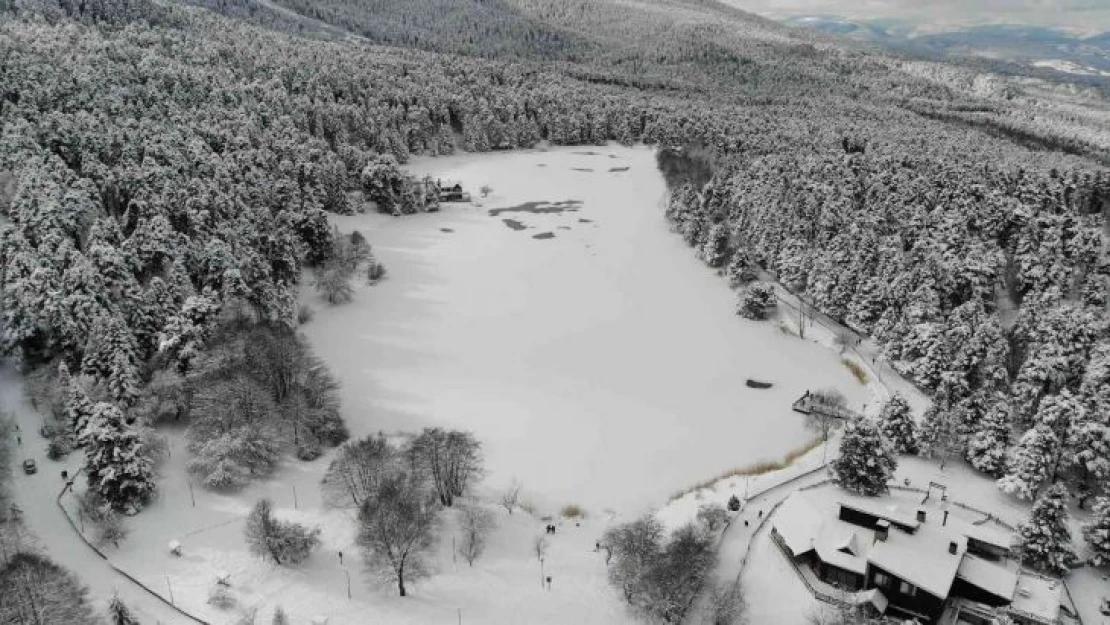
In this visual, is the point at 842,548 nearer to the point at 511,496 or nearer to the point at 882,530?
the point at 882,530

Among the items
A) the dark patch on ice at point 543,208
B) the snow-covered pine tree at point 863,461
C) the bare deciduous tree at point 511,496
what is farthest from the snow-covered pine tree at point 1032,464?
the dark patch on ice at point 543,208

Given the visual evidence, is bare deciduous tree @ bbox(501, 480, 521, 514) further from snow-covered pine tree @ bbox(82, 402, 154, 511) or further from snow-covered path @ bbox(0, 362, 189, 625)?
snow-covered pine tree @ bbox(82, 402, 154, 511)

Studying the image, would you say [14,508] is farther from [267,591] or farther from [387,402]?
[387,402]

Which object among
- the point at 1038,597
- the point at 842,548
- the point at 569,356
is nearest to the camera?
the point at 1038,597

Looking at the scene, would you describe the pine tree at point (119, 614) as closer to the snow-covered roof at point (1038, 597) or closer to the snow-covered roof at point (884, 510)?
the snow-covered roof at point (884, 510)

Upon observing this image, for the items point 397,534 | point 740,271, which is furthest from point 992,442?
point 740,271

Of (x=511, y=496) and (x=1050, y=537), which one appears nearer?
(x=1050, y=537)

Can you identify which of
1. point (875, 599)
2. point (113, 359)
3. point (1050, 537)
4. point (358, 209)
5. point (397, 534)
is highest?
point (113, 359)

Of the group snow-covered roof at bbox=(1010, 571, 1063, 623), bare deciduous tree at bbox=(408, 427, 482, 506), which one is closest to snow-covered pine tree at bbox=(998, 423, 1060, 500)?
snow-covered roof at bbox=(1010, 571, 1063, 623)
